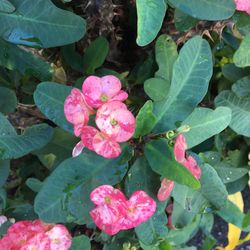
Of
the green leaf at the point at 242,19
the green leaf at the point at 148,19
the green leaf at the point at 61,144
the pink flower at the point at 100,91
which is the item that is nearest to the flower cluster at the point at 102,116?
the pink flower at the point at 100,91

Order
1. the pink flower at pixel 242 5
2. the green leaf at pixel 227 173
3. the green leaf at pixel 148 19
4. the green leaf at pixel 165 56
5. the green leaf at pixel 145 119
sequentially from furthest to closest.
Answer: the green leaf at pixel 227 173, the green leaf at pixel 165 56, the pink flower at pixel 242 5, the green leaf at pixel 145 119, the green leaf at pixel 148 19

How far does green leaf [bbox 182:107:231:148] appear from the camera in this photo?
0.88 m

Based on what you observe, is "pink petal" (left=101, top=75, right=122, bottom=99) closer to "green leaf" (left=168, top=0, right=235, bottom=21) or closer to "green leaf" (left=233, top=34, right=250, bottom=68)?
"green leaf" (left=168, top=0, right=235, bottom=21)

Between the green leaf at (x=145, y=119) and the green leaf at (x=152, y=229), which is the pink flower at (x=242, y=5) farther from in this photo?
the green leaf at (x=152, y=229)

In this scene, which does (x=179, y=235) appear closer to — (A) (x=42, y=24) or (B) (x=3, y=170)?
(B) (x=3, y=170)

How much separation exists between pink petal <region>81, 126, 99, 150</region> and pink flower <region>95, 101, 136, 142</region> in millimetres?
11

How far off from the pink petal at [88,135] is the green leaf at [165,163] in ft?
0.37

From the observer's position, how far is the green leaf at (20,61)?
95cm

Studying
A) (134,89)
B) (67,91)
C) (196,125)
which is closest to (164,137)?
(196,125)

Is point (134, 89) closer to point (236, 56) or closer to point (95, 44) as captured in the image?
point (95, 44)

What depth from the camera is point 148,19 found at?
0.72 metres

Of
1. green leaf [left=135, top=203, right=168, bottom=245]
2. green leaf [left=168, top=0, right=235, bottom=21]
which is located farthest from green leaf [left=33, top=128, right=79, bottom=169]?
green leaf [left=168, top=0, right=235, bottom=21]

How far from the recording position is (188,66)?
89 centimetres

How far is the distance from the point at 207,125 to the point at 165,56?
0.73 feet
